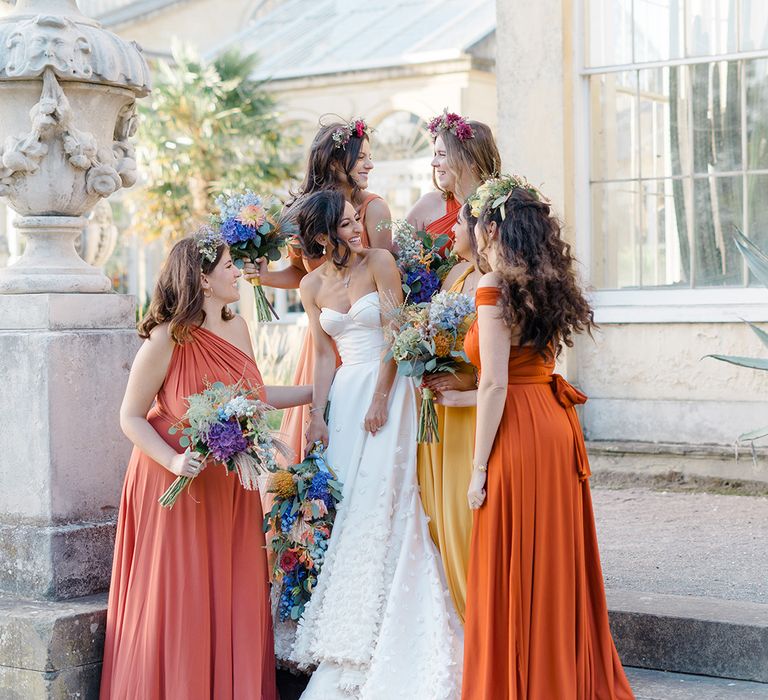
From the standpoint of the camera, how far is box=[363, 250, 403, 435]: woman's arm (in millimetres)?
5086

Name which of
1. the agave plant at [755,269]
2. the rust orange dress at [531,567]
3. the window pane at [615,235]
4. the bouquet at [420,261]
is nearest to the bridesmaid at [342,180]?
the bouquet at [420,261]

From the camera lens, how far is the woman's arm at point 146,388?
467cm

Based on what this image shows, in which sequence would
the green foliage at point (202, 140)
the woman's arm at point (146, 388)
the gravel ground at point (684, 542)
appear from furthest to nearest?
the green foliage at point (202, 140) → the gravel ground at point (684, 542) → the woman's arm at point (146, 388)

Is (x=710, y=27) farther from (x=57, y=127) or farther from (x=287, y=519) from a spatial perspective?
(x=287, y=519)

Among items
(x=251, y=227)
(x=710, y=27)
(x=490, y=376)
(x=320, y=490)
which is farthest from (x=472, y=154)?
(x=710, y=27)

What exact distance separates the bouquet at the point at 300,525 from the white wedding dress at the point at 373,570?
0.18 feet

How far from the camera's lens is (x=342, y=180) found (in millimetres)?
5441

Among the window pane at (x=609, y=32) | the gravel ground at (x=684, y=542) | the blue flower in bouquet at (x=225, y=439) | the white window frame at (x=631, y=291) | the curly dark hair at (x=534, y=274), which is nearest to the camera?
the curly dark hair at (x=534, y=274)

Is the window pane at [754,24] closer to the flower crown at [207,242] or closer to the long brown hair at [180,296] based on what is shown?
the flower crown at [207,242]

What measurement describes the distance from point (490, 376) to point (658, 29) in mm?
5387

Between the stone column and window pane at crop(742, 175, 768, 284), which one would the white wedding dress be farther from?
window pane at crop(742, 175, 768, 284)

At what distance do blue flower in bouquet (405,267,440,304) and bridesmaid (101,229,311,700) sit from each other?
777 millimetres

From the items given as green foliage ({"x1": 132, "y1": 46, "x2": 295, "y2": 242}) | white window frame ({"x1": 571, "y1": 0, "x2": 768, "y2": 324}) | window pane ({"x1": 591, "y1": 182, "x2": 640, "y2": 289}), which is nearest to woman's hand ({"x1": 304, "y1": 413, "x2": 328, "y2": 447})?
white window frame ({"x1": 571, "y1": 0, "x2": 768, "y2": 324})

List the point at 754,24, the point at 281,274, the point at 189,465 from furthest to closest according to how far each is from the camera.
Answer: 1. the point at 754,24
2. the point at 281,274
3. the point at 189,465
